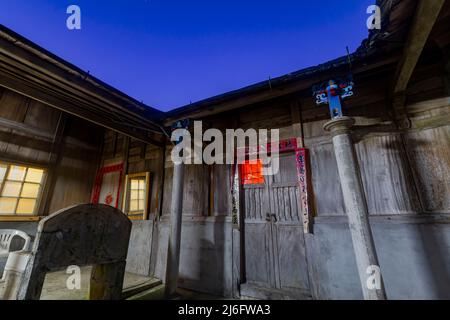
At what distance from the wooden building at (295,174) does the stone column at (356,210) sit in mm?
189

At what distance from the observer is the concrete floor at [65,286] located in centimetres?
345

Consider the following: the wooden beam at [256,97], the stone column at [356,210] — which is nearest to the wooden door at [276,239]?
the stone column at [356,210]

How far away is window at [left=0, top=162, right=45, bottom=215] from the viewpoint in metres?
4.94

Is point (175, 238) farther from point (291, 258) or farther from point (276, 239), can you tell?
point (291, 258)

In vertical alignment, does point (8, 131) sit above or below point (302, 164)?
above

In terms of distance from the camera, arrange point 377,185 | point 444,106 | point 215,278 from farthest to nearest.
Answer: point 215,278 < point 377,185 < point 444,106

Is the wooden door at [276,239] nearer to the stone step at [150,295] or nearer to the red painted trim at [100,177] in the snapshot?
the stone step at [150,295]

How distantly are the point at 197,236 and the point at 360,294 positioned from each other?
9.74 feet

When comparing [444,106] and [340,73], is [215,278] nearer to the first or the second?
[340,73]

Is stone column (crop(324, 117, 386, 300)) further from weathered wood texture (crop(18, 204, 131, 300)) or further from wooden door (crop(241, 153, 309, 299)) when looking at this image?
weathered wood texture (crop(18, 204, 131, 300))

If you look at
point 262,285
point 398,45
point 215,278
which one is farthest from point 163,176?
point 398,45

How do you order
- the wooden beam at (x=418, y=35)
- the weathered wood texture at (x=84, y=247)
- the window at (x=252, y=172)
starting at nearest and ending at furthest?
the wooden beam at (x=418, y=35), the weathered wood texture at (x=84, y=247), the window at (x=252, y=172)

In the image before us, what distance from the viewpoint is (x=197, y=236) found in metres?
4.34

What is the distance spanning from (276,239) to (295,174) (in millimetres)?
1248
